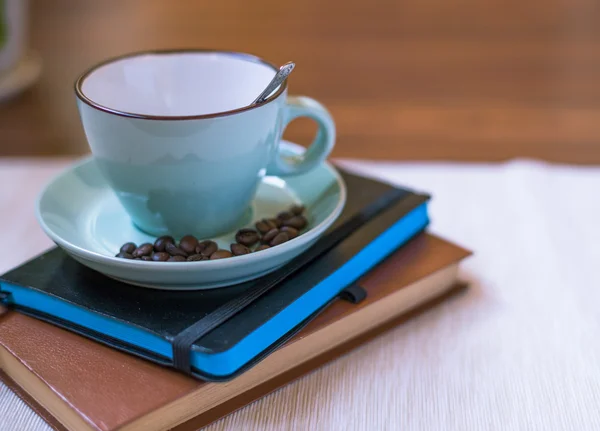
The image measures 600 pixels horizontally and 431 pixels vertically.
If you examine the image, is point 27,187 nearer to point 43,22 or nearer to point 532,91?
point 532,91

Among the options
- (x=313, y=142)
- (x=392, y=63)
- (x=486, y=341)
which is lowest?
(x=392, y=63)

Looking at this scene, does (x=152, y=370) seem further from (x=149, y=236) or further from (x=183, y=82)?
(x=183, y=82)

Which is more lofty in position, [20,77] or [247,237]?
[247,237]

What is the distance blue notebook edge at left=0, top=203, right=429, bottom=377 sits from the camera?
0.45 m

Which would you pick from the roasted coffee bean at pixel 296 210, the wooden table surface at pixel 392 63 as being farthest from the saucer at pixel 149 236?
the wooden table surface at pixel 392 63

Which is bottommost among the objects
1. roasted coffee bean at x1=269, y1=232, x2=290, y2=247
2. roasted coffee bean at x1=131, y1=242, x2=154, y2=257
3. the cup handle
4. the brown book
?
the brown book

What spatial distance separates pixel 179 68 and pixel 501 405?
377 mm

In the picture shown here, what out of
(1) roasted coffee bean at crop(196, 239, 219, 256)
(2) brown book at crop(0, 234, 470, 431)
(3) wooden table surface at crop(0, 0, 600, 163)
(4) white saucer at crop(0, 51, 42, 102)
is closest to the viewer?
(2) brown book at crop(0, 234, 470, 431)

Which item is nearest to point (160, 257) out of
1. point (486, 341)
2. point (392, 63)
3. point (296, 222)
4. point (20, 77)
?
point (296, 222)

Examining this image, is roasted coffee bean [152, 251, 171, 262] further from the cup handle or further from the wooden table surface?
the wooden table surface

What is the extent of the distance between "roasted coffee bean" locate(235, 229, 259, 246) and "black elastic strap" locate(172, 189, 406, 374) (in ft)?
0.13

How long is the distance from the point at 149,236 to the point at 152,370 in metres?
0.15

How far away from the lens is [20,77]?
124cm

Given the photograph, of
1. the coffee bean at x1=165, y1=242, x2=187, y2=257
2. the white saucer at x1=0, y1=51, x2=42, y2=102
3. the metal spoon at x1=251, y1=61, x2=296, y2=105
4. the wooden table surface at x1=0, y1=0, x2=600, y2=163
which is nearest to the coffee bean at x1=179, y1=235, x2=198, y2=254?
the coffee bean at x1=165, y1=242, x2=187, y2=257
